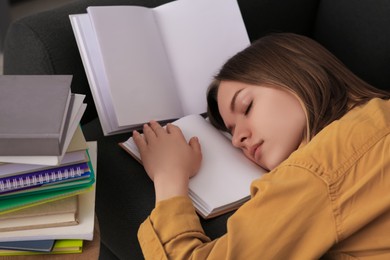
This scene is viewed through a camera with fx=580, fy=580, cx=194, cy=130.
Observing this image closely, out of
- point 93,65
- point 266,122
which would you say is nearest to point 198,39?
point 93,65

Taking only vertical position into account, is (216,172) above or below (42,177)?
below

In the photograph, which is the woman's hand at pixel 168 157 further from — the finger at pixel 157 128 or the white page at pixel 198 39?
the white page at pixel 198 39

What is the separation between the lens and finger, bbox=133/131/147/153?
1205 millimetres

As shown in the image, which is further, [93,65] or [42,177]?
[93,65]

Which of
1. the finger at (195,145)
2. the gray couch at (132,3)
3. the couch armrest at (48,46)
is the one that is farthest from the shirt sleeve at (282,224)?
the couch armrest at (48,46)

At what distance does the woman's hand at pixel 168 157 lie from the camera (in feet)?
3.56

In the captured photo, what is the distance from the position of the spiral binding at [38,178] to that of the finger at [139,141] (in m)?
0.35

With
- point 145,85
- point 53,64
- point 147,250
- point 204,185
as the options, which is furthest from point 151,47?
point 147,250

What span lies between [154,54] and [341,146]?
1.96 ft

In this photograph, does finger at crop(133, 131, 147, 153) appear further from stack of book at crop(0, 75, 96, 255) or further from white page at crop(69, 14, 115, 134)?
stack of book at crop(0, 75, 96, 255)

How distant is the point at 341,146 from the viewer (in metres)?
0.94

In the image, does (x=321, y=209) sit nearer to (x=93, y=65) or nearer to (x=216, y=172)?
(x=216, y=172)

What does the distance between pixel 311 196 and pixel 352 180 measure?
0.07 meters

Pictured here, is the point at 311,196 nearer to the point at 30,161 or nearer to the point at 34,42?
the point at 30,161
